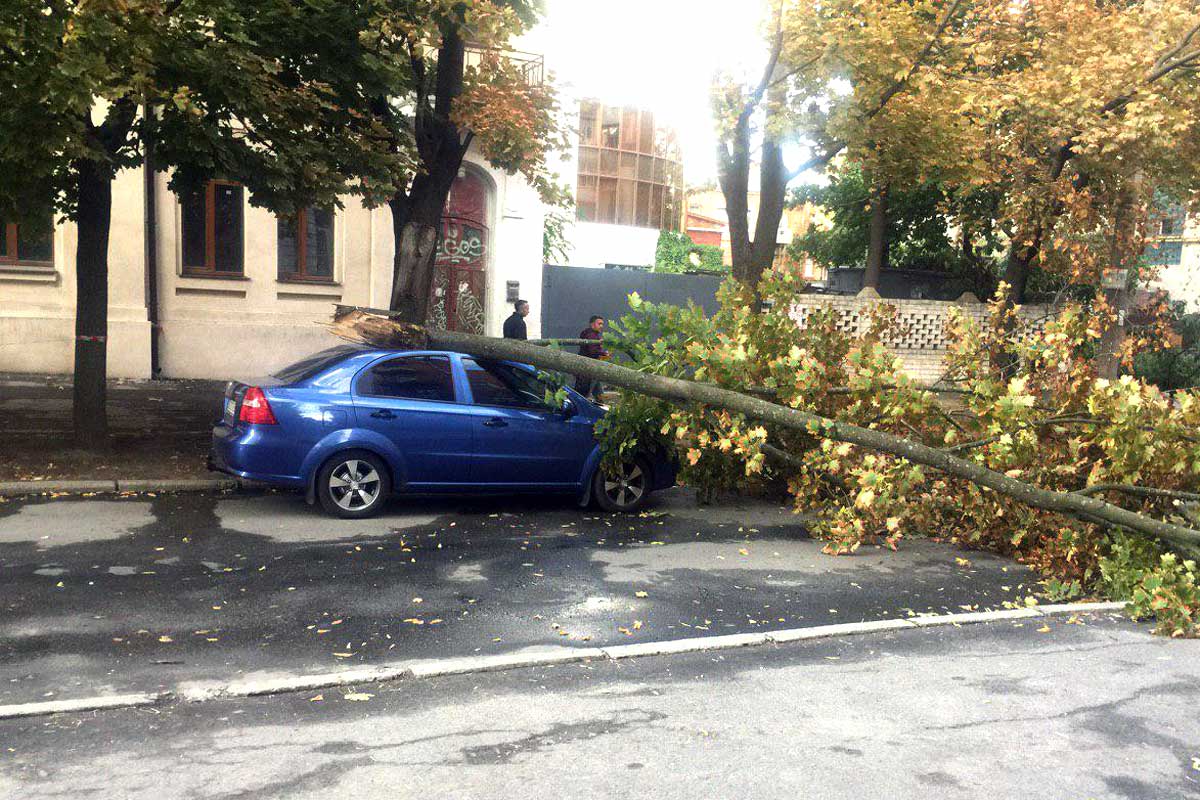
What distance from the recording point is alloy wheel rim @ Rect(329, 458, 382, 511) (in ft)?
30.0

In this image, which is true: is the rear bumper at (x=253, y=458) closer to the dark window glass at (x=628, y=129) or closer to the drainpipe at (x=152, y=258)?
the drainpipe at (x=152, y=258)

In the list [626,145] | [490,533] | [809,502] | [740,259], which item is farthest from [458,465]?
[626,145]

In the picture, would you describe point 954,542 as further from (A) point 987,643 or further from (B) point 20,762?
(B) point 20,762

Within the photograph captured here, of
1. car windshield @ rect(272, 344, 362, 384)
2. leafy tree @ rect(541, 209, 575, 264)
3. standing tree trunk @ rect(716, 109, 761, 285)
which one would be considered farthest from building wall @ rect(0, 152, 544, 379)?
car windshield @ rect(272, 344, 362, 384)

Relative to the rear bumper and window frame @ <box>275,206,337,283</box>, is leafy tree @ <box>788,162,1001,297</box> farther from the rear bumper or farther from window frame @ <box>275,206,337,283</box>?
the rear bumper

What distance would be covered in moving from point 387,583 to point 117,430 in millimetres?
7033

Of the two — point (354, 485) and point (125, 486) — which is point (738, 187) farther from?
point (125, 486)

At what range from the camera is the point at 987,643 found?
21.6 feet

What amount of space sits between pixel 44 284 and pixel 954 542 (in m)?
15.3

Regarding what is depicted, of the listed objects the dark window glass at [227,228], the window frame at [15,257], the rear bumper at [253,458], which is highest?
the dark window glass at [227,228]

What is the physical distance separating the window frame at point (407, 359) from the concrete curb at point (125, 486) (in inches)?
65.3

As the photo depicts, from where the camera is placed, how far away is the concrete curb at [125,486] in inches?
385

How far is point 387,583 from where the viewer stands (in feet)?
23.8

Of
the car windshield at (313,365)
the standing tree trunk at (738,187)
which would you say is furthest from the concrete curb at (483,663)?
the standing tree trunk at (738,187)
